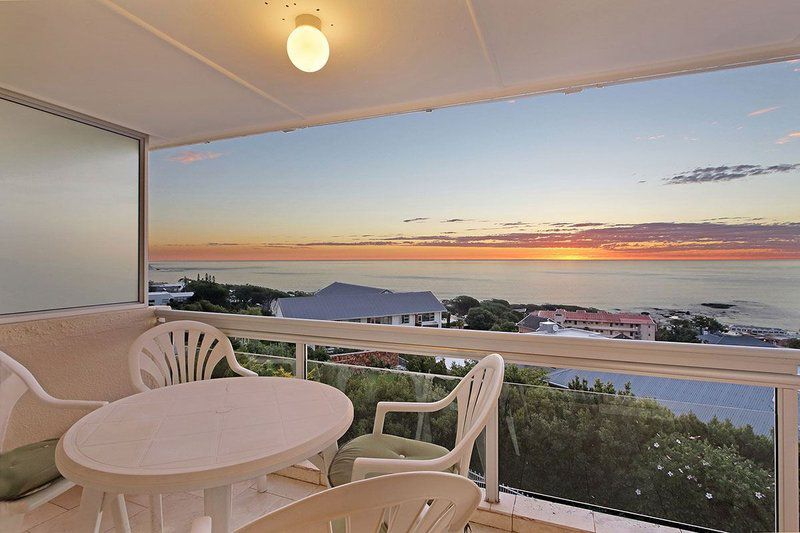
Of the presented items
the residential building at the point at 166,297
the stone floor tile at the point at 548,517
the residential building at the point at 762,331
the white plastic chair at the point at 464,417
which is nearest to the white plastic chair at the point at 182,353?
the residential building at the point at 166,297

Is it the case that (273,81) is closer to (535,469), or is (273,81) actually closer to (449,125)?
(449,125)

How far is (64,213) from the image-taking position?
8.26ft

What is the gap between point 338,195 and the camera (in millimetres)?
3219

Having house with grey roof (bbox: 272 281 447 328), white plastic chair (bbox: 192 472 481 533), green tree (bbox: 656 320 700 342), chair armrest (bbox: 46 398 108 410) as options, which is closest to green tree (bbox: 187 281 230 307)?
house with grey roof (bbox: 272 281 447 328)

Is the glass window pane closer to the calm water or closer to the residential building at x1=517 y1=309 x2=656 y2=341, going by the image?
the calm water

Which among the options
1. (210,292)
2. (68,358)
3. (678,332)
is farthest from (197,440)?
(210,292)

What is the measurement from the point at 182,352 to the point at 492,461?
1986 mm

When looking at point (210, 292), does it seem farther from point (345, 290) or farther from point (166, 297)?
point (345, 290)

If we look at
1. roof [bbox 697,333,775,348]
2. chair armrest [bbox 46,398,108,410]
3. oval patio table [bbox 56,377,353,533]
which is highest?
roof [bbox 697,333,775,348]

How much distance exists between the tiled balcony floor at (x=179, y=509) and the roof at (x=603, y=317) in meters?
1.16

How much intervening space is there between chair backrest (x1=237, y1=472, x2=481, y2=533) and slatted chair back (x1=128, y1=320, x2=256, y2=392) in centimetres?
181

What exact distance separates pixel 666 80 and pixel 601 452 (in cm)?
193

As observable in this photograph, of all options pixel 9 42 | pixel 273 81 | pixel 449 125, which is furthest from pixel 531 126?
pixel 9 42

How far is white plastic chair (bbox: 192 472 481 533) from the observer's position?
0.60m
